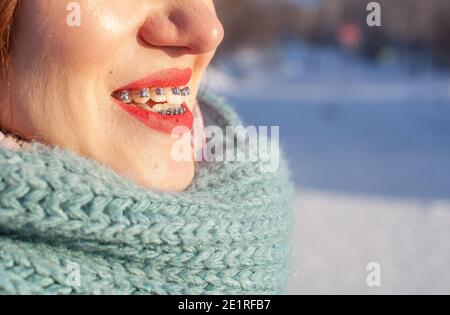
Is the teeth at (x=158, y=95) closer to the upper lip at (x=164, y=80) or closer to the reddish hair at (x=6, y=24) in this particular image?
the upper lip at (x=164, y=80)

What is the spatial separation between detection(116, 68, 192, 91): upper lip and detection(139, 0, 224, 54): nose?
0.04m

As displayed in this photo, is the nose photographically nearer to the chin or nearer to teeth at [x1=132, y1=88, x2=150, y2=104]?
teeth at [x1=132, y1=88, x2=150, y2=104]

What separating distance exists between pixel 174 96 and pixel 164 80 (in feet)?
0.16

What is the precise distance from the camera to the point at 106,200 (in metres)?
0.72

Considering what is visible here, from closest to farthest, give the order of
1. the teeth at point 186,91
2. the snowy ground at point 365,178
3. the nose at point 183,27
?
the nose at point 183,27 < the teeth at point 186,91 < the snowy ground at point 365,178

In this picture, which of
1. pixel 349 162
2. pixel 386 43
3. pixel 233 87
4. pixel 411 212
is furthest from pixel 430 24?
pixel 411 212

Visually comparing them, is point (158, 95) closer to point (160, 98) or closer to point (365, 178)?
point (160, 98)

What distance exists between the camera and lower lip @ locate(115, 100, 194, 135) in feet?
2.65

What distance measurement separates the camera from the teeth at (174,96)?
875 millimetres

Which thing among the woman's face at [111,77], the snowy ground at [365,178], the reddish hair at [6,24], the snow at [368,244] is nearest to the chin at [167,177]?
the woman's face at [111,77]

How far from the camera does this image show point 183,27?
0.81m

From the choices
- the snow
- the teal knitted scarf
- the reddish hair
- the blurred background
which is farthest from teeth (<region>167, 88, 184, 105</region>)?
the snow

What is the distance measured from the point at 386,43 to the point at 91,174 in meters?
19.6

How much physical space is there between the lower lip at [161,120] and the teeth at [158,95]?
2cm
